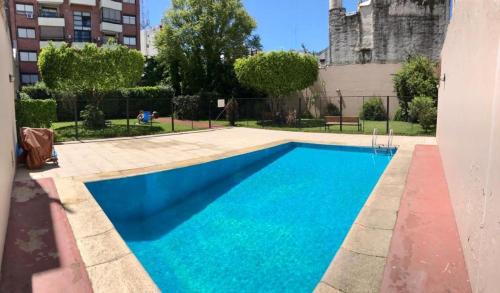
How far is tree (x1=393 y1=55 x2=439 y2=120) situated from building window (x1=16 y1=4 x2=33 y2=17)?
131 ft

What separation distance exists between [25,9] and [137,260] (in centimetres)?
4649

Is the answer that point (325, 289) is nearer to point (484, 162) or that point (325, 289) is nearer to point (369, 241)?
point (369, 241)

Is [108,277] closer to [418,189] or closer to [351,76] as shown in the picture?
[418,189]

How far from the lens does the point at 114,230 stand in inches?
173

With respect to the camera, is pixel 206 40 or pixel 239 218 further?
pixel 206 40

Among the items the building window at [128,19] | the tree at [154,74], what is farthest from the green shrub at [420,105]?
the building window at [128,19]

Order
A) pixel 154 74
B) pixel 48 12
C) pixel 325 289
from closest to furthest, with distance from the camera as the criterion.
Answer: pixel 325 289, pixel 154 74, pixel 48 12

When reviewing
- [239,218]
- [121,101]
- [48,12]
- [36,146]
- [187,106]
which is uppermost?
[48,12]

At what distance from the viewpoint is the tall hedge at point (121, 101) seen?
77.6 feet

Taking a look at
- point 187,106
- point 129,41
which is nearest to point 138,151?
point 187,106

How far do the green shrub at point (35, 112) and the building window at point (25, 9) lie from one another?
34.7 m

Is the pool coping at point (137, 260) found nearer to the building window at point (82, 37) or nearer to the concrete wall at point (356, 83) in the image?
the concrete wall at point (356, 83)

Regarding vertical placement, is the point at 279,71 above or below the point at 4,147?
above

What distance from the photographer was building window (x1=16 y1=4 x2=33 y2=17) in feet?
131
